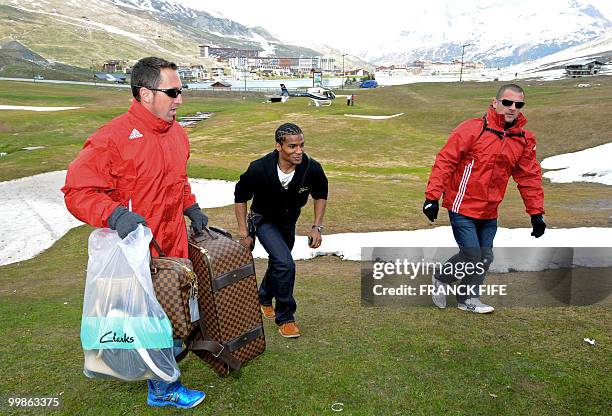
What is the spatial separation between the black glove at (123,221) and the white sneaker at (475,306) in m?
5.34

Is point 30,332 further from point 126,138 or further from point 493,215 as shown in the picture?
point 493,215

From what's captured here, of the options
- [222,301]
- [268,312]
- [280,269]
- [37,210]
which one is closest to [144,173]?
[222,301]

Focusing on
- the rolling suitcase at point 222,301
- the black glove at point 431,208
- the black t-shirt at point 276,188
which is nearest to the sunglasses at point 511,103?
the black glove at point 431,208

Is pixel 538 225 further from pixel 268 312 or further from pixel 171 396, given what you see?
pixel 171 396

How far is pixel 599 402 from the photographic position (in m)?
4.63

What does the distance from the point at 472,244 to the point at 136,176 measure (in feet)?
16.8

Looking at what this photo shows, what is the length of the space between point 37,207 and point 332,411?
60.0ft

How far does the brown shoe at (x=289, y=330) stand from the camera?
6.46 meters

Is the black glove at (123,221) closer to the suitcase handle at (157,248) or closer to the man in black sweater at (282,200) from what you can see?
the suitcase handle at (157,248)

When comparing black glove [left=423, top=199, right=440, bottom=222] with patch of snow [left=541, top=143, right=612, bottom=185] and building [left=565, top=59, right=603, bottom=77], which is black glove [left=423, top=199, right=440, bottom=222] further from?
building [left=565, top=59, right=603, bottom=77]

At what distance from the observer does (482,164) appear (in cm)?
704

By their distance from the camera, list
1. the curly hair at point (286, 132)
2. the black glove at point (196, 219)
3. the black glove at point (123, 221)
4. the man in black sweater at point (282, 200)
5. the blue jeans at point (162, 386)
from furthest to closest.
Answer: the man in black sweater at point (282, 200), the curly hair at point (286, 132), the black glove at point (196, 219), the blue jeans at point (162, 386), the black glove at point (123, 221)

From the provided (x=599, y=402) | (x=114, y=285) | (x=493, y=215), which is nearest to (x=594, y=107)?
(x=493, y=215)

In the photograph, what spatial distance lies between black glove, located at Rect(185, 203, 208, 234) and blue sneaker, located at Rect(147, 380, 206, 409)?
1.72 meters
